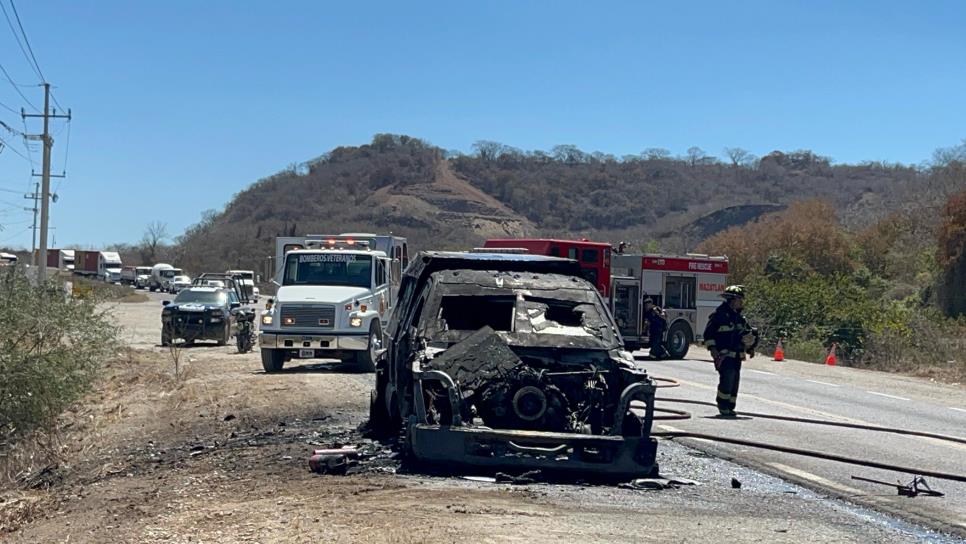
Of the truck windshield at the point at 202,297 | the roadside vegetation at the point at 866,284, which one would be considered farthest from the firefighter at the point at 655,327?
the truck windshield at the point at 202,297

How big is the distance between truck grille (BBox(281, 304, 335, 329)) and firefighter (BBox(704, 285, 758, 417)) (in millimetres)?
8156

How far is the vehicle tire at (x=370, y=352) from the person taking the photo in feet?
68.5

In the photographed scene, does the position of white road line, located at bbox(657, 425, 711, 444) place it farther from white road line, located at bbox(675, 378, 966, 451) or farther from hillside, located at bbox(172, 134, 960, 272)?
hillside, located at bbox(172, 134, 960, 272)

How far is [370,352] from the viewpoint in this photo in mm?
21047

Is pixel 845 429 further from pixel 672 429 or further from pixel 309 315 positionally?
pixel 309 315

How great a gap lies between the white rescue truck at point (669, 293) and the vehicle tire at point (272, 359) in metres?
10.9

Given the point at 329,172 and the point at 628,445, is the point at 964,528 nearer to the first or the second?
the point at 628,445

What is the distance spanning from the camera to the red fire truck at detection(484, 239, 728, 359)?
96.4 feet

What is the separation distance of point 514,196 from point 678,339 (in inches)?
4287

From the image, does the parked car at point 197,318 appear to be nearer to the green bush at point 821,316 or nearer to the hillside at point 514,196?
the green bush at point 821,316

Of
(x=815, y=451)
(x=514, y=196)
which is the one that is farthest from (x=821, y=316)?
(x=514, y=196)

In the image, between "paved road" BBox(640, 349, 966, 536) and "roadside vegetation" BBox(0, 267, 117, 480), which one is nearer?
"paved road" BBox(640, 349, 966, 536)

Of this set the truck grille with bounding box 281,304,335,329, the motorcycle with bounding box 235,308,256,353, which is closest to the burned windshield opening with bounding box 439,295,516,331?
the truck grille with bounding box 281,304,335,329

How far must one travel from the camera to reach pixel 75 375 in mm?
16969
